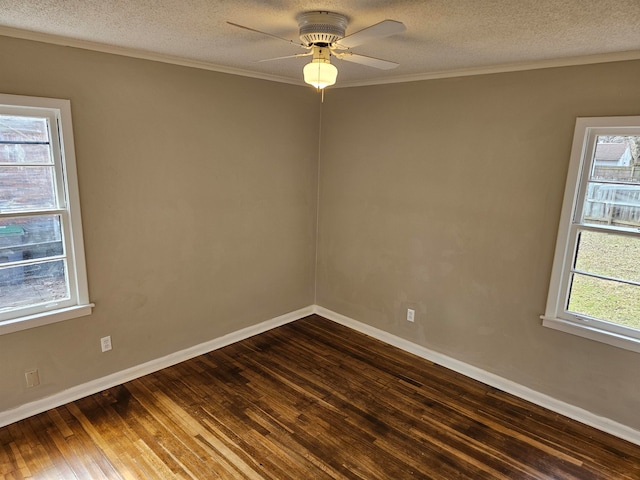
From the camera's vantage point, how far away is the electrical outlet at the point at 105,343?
9.92 ft

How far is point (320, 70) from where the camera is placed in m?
1.92

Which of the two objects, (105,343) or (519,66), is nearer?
(519,66)

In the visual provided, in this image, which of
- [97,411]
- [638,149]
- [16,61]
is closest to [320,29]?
[16,61]

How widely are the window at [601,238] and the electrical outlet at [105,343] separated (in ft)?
10.9

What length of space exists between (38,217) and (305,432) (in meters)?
2.29

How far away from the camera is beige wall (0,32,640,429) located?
2725mm

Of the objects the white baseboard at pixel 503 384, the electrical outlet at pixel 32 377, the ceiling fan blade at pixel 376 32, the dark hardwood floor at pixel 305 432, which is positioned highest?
the ceiling fan blade at pixel 376 32

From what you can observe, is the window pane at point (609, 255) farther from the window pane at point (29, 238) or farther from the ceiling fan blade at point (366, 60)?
the window pane at point (29, 238)

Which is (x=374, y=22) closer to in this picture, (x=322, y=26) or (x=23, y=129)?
(x=322, y=26)

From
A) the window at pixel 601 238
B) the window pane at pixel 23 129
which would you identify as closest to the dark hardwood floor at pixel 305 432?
the window at pixel 601 238

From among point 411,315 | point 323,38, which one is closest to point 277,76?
point 323,38

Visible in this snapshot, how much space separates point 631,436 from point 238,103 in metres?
3.86

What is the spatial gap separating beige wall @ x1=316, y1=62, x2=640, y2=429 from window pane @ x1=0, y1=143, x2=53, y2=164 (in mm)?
2468

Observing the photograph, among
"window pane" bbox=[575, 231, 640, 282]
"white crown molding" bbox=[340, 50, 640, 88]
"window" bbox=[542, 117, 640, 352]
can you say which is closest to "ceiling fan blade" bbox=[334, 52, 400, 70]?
"white crown molding" bbox=[340, 50, 640, 88]
